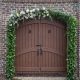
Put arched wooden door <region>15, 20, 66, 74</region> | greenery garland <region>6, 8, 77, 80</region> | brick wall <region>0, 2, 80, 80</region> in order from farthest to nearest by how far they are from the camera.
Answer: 1. arched wooden door <region>15, 20, 66, 74</region>
2. brick wall <region>0, 2, 80, 80</region>
3. greenery garland <region>6, 8, 77, 80</region>

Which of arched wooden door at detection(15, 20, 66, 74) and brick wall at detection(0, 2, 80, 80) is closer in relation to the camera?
brick wall at detection(0, 2, 80, 80)

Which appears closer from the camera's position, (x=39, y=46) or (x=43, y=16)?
(x=43, y=16)

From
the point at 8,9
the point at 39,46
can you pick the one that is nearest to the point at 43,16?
the point at 39,46

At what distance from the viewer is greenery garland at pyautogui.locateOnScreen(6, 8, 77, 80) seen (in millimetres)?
11930

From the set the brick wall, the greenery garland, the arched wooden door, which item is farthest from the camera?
the arched wooden door

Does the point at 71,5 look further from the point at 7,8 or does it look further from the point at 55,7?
the point at 7,8

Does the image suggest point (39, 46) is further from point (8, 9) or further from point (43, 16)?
point (8, 9)

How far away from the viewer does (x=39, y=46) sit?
12.3m

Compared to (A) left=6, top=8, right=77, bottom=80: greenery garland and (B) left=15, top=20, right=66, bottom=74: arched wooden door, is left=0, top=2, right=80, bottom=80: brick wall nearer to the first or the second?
(A) left=6, top=8, right=77, bottom=80: greenery garland

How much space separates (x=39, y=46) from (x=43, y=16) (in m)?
1.13

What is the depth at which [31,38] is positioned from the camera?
12.3 meters

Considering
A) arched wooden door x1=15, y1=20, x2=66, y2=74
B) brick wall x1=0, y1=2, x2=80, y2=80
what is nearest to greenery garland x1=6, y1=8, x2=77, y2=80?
brick wall x1=0, y1=2, x2=80, y2=80

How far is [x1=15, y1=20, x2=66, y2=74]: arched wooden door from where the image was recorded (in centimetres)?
1231

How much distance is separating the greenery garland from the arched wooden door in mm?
348
